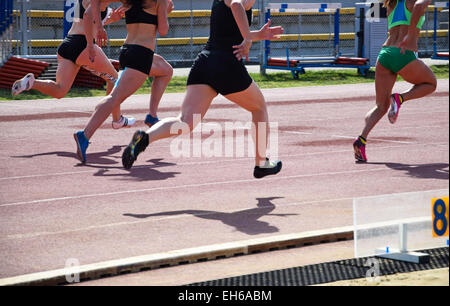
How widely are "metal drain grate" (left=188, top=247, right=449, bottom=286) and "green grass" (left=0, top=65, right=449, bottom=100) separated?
14.9m

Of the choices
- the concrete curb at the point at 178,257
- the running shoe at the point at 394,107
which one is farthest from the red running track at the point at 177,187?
the running shoe at the point at 394,107

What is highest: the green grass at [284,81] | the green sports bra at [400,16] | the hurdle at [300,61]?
the green sports bra at [400,16]

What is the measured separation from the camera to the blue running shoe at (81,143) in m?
9.65

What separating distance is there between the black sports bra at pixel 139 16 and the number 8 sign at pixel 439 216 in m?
4.90

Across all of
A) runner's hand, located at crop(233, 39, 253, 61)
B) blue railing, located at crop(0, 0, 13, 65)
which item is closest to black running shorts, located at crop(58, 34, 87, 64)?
runner's hand, located at crop(233, 39, 253, 61)

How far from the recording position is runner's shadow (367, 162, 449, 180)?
Result: 9.02 meters

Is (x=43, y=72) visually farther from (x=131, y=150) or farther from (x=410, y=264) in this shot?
(x=410, y=264)

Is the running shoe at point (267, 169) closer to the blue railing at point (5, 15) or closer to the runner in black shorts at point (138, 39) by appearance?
the runner in black shorts at point (138, 39)

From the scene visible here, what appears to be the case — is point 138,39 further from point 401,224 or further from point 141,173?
point 401,224

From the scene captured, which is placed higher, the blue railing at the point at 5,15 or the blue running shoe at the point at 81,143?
the blue railing at the point at 5,15

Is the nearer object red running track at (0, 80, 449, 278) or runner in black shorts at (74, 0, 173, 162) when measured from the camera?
red running track at (0, 80, 449, 278)

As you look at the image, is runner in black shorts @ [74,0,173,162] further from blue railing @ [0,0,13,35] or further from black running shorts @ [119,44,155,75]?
blue railing @ [0,0,13,35]

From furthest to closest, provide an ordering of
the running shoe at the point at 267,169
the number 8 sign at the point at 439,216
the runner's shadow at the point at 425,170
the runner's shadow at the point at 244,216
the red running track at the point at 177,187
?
the runner's shadow at the point at 425,170, the running shoe at the point at 267,169, the runner's shadow at the point at 244,216, the red running track at the point at 177,187, the number 8 sign at the point at 439,216
